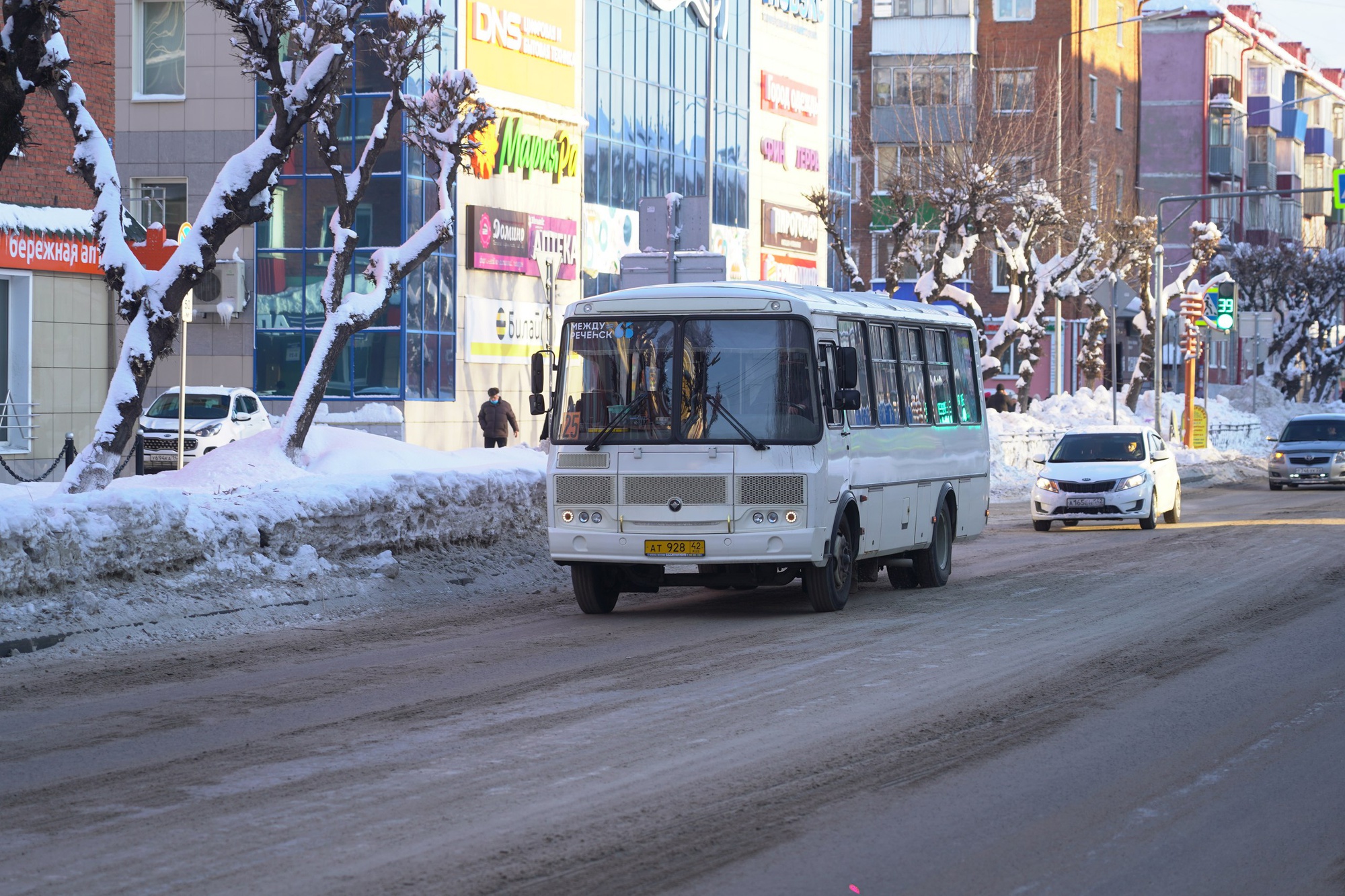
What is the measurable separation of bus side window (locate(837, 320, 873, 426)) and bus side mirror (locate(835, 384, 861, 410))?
1.73ft

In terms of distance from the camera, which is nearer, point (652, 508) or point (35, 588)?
point (35, 588)

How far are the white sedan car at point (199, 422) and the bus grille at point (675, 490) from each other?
1998 centimetres

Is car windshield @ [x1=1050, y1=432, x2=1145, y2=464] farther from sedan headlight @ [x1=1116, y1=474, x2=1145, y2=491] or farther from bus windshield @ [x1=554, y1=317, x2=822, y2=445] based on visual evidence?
bus windshield @ [x1=554, y1=317, x2=822, y2=445]

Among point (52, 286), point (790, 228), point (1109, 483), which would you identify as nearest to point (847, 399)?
point (1109, 483)

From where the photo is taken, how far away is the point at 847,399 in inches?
612

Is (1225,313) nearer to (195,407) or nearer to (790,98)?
(790,98)

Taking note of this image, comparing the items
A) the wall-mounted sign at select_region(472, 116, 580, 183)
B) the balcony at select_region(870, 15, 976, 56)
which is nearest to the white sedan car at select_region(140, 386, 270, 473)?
the wall-mounted sign at select_region(472, 116, 580, 183)

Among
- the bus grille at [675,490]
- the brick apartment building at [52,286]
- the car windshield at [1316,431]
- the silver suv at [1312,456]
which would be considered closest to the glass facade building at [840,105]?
the car windshield at [1316,431]

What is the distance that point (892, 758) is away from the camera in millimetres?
8867

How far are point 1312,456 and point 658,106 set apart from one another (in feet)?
71.2

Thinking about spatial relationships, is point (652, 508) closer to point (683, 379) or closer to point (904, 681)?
point (683, 379)

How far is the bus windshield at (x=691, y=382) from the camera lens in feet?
50.4

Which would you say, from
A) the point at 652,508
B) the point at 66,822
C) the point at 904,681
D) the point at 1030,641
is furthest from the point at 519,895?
the point at 652,508

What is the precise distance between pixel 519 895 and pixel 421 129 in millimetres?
18445
